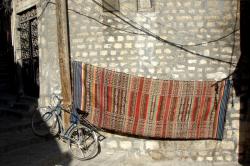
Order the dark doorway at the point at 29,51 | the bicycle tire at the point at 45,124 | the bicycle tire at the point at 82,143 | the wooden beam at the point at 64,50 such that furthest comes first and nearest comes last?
1. the dark doorway at the point at 29,51
2. the bicycle tire at the point at 45,124
3. the wooden beam at the point at 64,50
4. the bicycle tire at the point at 82,143

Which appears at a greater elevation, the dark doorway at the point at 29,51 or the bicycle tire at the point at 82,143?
the dark doorway at the point at 29,51

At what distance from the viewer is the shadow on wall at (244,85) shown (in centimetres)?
728

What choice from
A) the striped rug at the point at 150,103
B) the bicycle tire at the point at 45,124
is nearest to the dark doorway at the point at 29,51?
the bicycle tire at the point at 45,124

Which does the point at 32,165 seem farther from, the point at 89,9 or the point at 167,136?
the point at 89,9

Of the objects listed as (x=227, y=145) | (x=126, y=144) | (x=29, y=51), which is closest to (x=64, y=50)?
(x=126, y=144)

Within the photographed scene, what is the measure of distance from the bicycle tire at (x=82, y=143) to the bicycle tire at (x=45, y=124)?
613 millimetres

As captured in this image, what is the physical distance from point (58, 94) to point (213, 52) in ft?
12.3

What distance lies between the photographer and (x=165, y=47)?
733 cm

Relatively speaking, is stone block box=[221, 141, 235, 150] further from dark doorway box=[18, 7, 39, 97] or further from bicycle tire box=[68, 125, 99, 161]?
dark doorway box=[18, 7, 39, 97]

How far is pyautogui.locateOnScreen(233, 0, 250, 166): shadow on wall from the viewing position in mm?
7281

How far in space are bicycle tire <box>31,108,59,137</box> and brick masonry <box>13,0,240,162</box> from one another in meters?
1.27

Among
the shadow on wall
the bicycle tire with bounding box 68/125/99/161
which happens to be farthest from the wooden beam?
the shadow on wall

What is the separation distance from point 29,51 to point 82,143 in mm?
3889

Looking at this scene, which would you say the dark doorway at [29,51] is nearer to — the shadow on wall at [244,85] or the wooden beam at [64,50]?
A: the wooden beam at [64,50]
